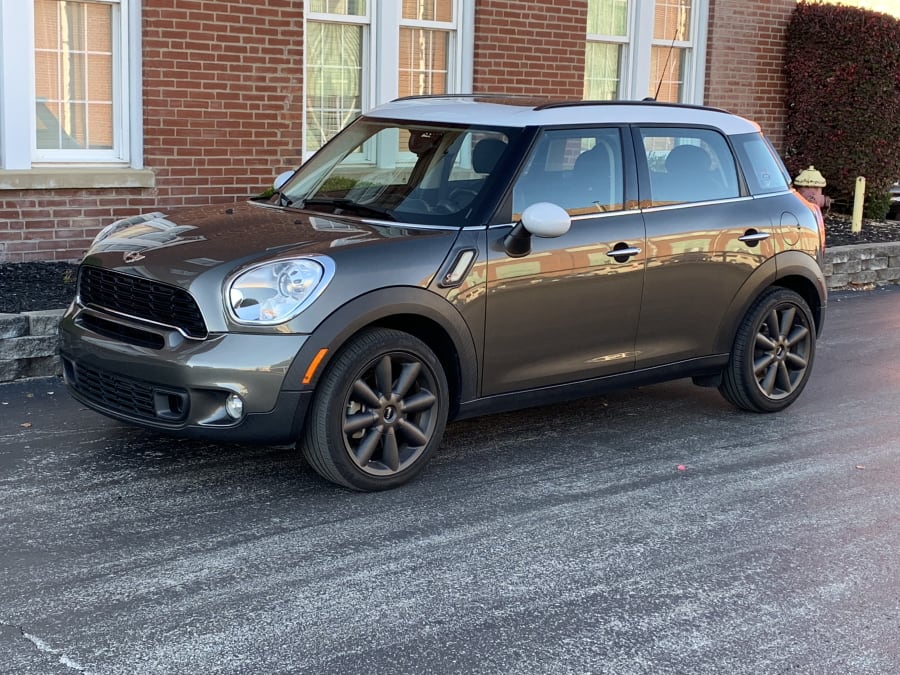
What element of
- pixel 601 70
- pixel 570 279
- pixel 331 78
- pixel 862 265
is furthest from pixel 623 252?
pixel 601 70

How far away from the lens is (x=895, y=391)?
8.03 metres

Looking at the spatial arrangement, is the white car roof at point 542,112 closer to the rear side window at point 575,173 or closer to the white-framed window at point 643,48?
the rear side window at point 575,173

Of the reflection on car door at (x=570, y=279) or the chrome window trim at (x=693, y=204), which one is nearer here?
→ the reflection on car door at (x=570, y=279)

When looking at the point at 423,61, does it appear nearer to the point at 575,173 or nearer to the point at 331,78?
the point at 331,78

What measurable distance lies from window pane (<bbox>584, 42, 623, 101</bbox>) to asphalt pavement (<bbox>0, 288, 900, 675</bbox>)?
307 inches

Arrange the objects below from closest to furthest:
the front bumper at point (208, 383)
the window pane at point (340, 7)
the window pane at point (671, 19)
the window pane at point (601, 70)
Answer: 1. the front bumper at point (208, 383)
2. the window pane at point (340, 7)
3. the window pane at point (601, 70)
4. the window pane at point (671, 19)

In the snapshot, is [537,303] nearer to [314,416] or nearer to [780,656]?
[314,416]

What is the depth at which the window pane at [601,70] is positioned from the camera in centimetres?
1402

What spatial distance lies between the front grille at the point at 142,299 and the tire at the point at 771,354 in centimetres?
331

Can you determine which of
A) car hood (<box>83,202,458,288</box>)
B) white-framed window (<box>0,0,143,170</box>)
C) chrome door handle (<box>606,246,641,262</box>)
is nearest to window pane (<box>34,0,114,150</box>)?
white-framed window (<box>0,0,143,170</box>)

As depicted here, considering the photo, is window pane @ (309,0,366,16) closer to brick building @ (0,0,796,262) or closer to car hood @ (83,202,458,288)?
brick building @ (0,0,796,262)

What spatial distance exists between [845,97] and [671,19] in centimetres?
249

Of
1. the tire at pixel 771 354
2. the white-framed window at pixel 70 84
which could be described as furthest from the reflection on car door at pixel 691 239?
the white-framed window at pixel 70 84

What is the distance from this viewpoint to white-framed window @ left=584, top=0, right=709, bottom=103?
14055mm
